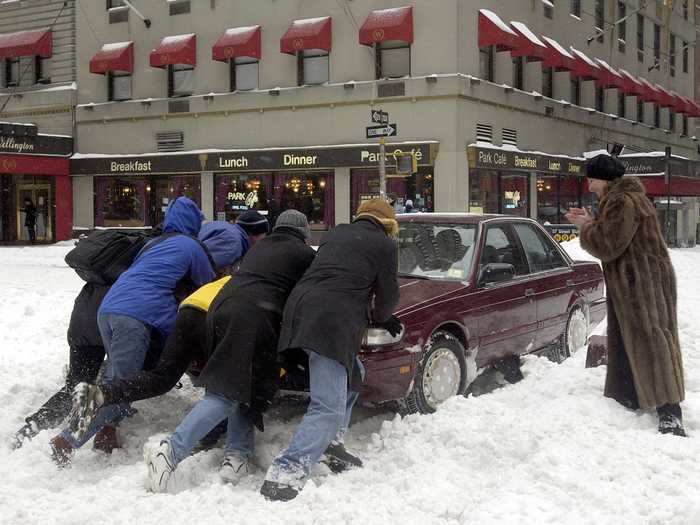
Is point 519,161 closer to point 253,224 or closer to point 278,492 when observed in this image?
point 253,224

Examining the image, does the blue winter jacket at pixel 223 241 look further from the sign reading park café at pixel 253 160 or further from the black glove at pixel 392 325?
the sign reading park café at pixel 253 160

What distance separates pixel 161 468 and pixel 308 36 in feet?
70.6

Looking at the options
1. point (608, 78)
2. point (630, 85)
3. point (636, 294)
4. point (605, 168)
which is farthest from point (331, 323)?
point (630, 85)

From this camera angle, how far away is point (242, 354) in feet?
15.0

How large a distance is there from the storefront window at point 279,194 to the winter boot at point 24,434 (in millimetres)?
20002

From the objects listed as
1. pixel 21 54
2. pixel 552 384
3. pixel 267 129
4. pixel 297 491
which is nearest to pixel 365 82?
pixel 267 129

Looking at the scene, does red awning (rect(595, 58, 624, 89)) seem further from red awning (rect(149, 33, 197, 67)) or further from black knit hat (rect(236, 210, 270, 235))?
black knit hat (rect(236, 210, 270, 235))

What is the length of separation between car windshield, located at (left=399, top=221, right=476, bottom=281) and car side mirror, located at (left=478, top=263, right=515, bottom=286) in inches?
5.4

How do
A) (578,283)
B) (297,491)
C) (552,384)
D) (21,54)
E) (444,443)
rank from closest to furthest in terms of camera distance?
(297,491), (444,443), (552,384), (578,283), (21,54)

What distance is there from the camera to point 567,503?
4.02 m

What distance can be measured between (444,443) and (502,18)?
2305cm

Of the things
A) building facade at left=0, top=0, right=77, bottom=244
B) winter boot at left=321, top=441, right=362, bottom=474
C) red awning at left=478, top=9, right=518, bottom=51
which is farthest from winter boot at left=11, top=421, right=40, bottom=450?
building facade at left=0, top=0, right=77, bottom=244

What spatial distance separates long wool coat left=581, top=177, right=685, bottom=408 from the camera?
5.12 m

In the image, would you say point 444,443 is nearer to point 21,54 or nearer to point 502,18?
point 502,18
